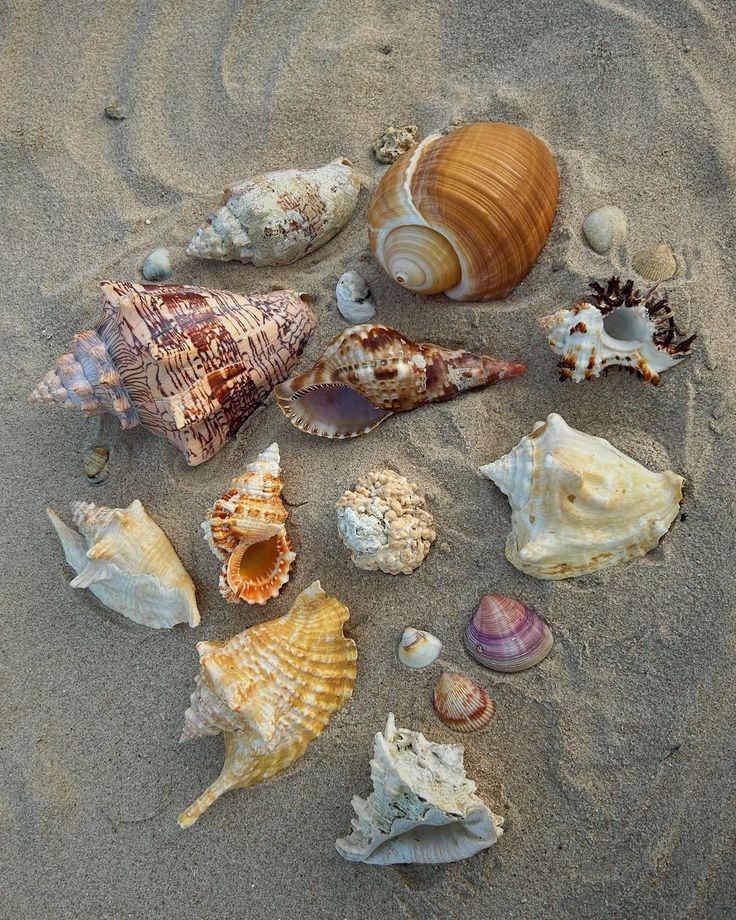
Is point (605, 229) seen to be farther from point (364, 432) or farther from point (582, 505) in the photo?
point (364, 432)

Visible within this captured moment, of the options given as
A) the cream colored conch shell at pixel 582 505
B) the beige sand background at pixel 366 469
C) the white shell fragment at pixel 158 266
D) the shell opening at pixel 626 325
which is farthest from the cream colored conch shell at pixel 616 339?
the white shell fragment at pixel 158 266

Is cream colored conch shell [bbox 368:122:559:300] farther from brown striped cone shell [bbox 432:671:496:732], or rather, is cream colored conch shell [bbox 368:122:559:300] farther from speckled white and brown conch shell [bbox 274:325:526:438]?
brown striped cone shell [bbox 432:671:496:732]

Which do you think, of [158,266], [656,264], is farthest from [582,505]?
[158,266]

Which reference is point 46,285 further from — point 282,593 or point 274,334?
point 282,593

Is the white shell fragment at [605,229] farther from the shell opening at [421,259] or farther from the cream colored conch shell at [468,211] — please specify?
the shell opening at [421,259]

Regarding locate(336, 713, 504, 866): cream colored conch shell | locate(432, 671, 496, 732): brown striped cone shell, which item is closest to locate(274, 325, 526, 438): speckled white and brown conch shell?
locate(432, 671, 496, 732): brown striped cone shell

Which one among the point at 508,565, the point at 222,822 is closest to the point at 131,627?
the point at 222,822
